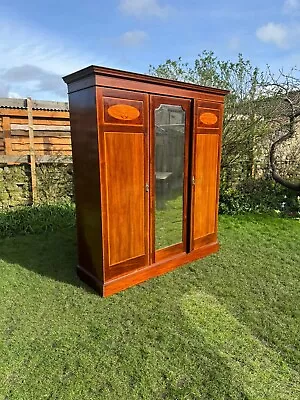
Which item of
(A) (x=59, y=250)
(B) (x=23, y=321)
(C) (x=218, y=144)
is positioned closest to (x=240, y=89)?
(C) (x=218, y=144)

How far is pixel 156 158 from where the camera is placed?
263 cm

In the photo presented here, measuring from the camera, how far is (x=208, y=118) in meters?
2.98

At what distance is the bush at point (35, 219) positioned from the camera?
13.1 feet

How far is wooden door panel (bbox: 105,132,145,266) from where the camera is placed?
231 centimetres

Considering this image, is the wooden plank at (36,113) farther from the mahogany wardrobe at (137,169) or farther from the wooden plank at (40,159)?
the mahogany wardrobe at (137,169)

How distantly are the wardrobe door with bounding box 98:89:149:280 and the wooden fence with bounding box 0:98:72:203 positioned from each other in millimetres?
2844

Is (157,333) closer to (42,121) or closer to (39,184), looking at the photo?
(39,184)

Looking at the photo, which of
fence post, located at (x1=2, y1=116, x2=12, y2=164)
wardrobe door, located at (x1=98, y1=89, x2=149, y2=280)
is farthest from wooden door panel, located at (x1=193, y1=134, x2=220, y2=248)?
fence post, located at (x1=2, y1=116, x2=12, y2=164)

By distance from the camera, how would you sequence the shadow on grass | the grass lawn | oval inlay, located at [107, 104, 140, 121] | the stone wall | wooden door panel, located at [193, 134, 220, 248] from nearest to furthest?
the grass lawn
oval inlay, located at [107, 104, 140, 121]
the shadow on grass
wooden door panel, located at [193, 134, 220, 248]
the stone wall

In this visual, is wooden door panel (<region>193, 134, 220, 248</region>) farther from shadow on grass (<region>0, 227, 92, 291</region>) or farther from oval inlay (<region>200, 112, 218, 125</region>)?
shadow on grass (<region>0, 227, 92, 291</region>)

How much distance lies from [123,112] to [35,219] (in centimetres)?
275

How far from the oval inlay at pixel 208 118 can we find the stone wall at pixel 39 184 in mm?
2955

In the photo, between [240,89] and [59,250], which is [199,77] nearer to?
[240,89]

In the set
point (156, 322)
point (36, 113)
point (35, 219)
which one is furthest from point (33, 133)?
point (156, 322)
